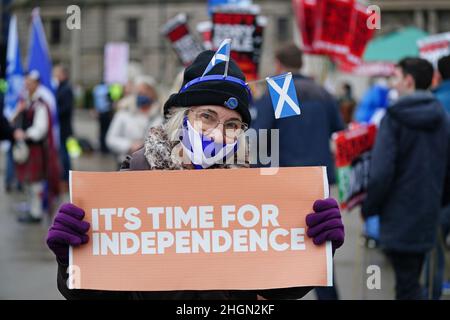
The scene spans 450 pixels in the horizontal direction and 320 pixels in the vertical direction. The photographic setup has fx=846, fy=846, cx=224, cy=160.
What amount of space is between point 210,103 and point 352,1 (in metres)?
6.03

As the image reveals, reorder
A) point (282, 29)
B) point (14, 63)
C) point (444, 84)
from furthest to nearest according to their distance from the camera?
point (282, 29) < point (14, 63) < point (444, 84)

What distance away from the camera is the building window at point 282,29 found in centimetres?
6047

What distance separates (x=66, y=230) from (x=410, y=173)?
306 centimetres

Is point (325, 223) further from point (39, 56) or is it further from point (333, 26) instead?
point (39, 56)

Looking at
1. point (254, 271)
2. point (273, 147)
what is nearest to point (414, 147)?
point (273, 147)

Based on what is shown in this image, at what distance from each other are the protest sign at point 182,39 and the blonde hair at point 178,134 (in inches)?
248

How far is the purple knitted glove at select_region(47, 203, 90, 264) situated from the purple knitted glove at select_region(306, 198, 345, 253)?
2.00 ft

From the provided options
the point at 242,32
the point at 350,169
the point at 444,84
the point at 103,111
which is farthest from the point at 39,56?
the point at 103,111

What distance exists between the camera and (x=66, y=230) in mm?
2229

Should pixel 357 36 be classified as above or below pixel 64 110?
below

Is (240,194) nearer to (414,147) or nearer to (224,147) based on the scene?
(224,147)

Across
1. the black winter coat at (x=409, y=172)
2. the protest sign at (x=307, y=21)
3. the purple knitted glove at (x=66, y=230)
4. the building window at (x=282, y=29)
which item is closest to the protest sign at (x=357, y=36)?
the protest sign at (x=307, y=21)

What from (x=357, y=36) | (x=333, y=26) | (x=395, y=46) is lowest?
(x=357, y=36)

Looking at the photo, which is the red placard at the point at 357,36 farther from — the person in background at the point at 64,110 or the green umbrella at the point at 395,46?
the green umbrella at the point at 395,46
